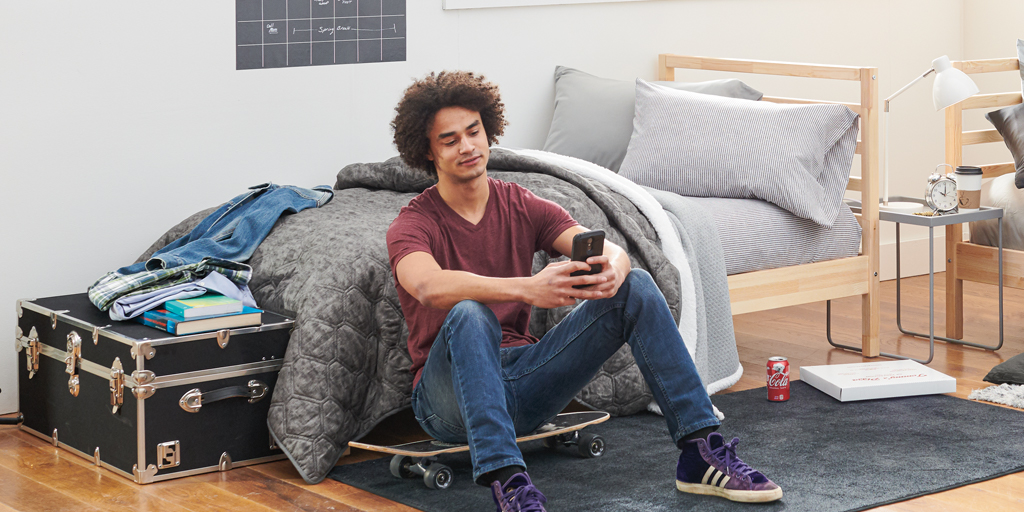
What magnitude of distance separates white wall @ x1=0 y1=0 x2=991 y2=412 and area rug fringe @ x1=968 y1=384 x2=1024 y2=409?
1.69m

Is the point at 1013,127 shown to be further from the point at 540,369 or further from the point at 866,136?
the point at 540,369

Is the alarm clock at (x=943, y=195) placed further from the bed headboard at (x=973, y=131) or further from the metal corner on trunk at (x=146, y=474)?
the metal corner on trunk at (x=146, y=474)

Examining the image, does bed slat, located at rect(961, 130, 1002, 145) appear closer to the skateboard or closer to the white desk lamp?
the white desk lamp

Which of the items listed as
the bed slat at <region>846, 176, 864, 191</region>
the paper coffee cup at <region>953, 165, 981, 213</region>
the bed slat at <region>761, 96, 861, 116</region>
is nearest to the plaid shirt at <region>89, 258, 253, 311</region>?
the bed slat at <region>761, 96, 861, 116</region>

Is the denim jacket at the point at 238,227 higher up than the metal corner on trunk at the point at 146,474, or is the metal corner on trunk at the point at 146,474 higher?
the denim jacket at the point at 238,227

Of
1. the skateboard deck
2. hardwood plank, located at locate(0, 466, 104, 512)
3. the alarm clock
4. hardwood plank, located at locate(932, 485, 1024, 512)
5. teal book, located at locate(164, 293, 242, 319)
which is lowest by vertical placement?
hardwood plank, located at locate(0, 466, 104, 512)

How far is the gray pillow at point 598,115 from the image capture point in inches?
144

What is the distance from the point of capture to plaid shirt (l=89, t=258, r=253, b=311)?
250 centimetres

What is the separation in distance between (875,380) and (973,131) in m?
1.20

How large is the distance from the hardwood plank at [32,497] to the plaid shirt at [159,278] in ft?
1.35

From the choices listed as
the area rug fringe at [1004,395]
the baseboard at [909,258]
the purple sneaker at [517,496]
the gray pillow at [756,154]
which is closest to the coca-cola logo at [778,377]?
the area rug fringe at [1004,395]

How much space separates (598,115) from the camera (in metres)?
3.70

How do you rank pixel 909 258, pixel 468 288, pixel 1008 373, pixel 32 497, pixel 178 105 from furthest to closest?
1. pixel 909 258
2. pixel 178 105
3. pixel 1008 373
4. pixel 32 497
5. pixel 468 288

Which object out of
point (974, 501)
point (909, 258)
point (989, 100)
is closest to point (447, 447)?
point (974, 501)
